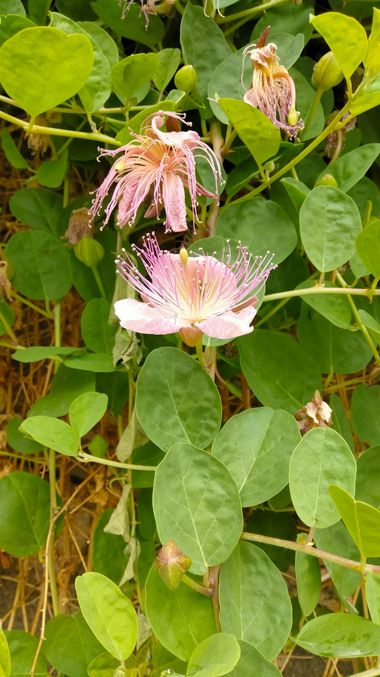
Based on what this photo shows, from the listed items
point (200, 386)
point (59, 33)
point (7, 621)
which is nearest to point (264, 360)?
point (200, 386)

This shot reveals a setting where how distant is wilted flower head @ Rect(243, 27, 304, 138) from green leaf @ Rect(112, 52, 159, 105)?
0.31ft

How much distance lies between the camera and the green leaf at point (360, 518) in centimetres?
47

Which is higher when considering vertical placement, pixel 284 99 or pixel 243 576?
pixel 284 99

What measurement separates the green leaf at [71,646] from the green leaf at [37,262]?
1.17 feet

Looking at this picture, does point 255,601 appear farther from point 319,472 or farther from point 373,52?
point 373,52

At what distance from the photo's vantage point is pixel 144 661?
0.60 m

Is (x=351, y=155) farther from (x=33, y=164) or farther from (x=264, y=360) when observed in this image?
(x=33, y=164)

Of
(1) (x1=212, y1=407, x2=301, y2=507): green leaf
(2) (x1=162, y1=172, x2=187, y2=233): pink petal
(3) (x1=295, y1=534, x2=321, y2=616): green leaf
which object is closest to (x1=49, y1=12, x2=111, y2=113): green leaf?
(2) (x1=162, y1=172, x2=187, y2=233): pink petal

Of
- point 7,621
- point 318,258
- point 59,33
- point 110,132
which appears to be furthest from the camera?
point 7,621

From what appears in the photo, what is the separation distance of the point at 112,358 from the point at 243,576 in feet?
0.90

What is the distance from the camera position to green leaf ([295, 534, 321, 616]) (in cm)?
57

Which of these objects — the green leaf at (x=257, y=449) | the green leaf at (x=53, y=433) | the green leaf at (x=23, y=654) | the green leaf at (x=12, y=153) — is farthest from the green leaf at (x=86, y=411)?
the green leaf at (x=12, y=153)

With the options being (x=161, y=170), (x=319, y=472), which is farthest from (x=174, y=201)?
(x=319, y=472)

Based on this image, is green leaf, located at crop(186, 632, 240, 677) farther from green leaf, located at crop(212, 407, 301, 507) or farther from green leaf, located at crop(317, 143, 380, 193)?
green leaf, located at crop(317, 143, 380, 193)
